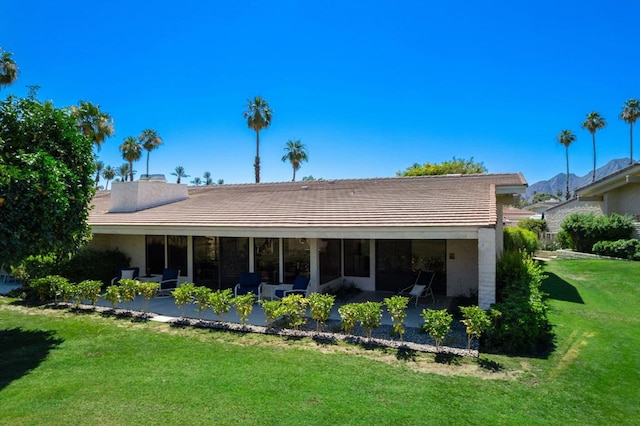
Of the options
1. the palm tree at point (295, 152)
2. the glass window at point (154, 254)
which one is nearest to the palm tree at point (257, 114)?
the palm tree at point (295, 152)

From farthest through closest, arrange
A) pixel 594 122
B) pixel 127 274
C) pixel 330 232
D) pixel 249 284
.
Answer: pixel 594 122
pixel 127 274
pixel 249 284
pixel 330 232

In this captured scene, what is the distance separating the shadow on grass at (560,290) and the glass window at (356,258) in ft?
20.8

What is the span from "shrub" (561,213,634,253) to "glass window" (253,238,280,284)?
66.5 feet

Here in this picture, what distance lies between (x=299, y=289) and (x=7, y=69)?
1006 inches

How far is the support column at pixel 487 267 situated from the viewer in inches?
347

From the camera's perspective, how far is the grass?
207 inches

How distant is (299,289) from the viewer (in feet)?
39.3

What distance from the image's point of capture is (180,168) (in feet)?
360

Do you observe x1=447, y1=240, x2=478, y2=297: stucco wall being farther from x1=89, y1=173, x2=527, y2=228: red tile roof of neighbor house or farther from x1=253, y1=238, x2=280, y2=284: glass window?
x1=253, y1=238, x2=280, y2=284: glass window

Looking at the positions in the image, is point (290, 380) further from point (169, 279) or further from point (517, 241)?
point (517, 241)

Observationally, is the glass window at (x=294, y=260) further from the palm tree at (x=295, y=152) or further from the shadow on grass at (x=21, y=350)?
the palm tree at (x=295, y=152)

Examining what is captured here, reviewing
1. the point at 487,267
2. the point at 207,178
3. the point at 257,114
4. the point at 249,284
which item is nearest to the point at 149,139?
the point at 257,114

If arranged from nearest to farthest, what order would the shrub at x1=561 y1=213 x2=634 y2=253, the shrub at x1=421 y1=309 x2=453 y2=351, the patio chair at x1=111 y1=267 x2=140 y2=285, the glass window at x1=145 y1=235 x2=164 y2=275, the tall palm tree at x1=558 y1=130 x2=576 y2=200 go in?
the shrub at x1=421 y1=309 x2=453 y2=351 → the patio chair at x1=111 y1=267 x2=140 y2=285 → the glass window at x1=145 y1=235 x2=164 y2=275 → the shrub at x1=561 y1=213 x2=634 y2=253 → the tall palm tree at x1=558 y1=130 x2=576 y2=200

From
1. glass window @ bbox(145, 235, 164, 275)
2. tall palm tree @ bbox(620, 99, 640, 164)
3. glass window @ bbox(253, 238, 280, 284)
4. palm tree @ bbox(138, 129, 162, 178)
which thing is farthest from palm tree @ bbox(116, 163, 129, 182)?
tall palm tree @ bbox(620, 99, 640, 164)
